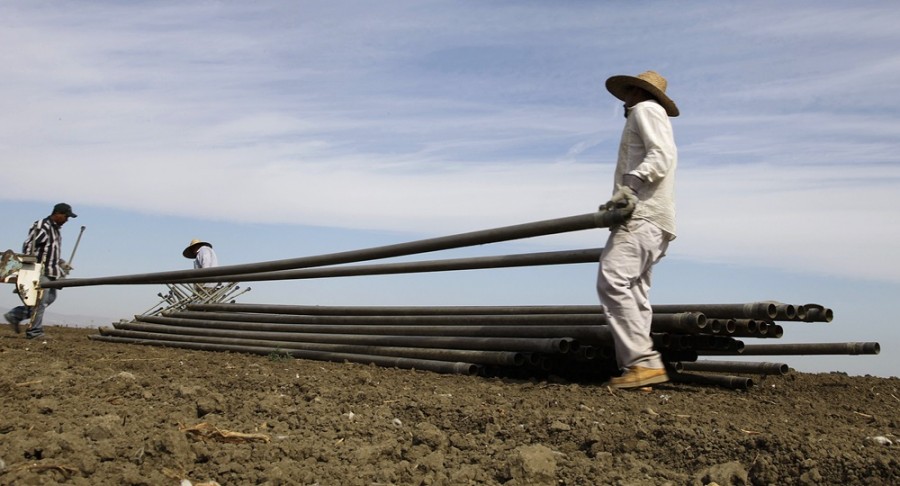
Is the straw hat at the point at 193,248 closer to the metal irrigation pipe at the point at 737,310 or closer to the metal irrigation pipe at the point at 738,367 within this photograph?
the metal irrigation pipe at the point at 738,367

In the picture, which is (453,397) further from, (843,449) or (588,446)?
(843,449)

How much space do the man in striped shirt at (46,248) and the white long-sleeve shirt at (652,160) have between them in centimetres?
784

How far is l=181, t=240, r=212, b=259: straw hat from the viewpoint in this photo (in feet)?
44.1

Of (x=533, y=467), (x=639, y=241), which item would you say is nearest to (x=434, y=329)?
(x=639, y=241)

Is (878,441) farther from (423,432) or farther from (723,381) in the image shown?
(723,381)

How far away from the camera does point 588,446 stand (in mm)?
3814

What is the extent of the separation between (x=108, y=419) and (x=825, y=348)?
5.24m

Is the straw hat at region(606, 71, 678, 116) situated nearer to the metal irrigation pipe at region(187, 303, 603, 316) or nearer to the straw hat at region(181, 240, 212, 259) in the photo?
the metal irrigation pipe at region(187, 303, 603, 316)

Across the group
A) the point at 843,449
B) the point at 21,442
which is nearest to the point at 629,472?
the point at 843,449

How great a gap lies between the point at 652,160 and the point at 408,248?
76.7 inches

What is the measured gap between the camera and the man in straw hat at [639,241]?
5258mm

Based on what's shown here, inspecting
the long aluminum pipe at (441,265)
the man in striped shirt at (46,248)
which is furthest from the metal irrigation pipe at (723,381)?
the man in striped shirt at (46,248)

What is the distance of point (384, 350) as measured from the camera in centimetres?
714

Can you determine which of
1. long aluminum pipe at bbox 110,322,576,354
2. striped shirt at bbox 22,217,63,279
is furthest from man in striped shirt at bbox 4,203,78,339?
long aluminum pipe at bbox 110,322,576,354
